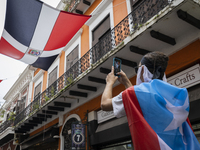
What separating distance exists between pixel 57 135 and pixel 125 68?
19.0 feet

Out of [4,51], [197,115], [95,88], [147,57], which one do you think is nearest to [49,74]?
[95,88]

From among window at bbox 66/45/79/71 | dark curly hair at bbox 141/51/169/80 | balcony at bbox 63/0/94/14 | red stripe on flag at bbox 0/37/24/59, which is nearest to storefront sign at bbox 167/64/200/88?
dark curly hair at bbox 141/51/169/80

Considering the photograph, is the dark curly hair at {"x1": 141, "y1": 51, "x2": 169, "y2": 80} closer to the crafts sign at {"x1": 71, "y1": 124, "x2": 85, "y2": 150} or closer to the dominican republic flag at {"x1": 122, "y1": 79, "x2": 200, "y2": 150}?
the dominican republic flag at {"x1": 122, "y1": 79, "x2": 200, "y2": 150}

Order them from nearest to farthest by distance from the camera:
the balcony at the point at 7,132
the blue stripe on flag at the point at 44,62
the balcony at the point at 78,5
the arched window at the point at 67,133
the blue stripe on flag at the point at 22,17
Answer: the blue stripe on flag at the point at 22,17
the blue stripe on flag at the point at 44,62
the arched window at the point at 67,133
the balcony at the point at 78,5
the balcony at the point at 7,132

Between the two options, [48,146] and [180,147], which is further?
[48,146]

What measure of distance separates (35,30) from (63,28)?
2.88 ft

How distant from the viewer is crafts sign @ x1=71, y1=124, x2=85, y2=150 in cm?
780

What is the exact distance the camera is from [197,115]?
4.75 metres

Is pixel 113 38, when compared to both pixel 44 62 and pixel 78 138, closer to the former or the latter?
pixel 44 62

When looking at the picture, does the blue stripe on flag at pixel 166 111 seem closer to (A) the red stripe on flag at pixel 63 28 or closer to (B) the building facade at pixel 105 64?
(B) the building facade at pixel 105 64

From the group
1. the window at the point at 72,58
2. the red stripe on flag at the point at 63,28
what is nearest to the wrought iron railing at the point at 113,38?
the window at the point at 72,58

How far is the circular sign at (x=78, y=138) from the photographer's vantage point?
785 centimetres

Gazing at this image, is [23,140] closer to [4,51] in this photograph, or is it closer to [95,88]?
[95,88]

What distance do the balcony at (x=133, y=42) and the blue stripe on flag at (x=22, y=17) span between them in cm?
253
